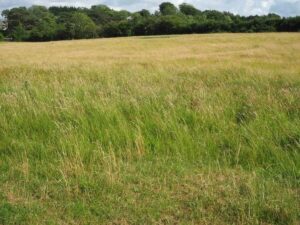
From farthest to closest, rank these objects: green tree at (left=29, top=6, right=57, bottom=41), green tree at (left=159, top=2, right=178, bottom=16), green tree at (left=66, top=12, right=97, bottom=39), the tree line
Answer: green tree at (left=159, top=2, right=178, bottom=16) → green tree at (left=66, top=12, right=97, bottom=39) → green tree at (left=29, top=6, right=57, bottom=41) → the tree line

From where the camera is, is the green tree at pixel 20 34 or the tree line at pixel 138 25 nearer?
the tree line at pixel 138 25

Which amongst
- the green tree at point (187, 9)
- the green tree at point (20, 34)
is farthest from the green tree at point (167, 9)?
the green tree at point (20, 34)

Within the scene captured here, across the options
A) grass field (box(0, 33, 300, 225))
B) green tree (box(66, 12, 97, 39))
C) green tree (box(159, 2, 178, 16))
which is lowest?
grass field (box(0, 33, 300, 225))

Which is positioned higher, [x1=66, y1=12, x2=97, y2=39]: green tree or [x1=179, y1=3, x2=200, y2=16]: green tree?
[x1=179, y1=3, x2=200, y2=16]: green tree

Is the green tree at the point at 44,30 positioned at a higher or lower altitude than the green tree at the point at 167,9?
lower

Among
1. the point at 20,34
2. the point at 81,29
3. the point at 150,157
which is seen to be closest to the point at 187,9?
the point at 81,29

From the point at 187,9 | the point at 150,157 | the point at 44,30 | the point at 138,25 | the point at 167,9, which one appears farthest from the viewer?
the point at 187,9

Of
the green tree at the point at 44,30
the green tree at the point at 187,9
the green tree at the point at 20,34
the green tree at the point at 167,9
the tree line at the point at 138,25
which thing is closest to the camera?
the tree line at the point at 138,25

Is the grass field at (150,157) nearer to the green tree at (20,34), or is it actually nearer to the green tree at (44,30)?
the green tree at (44,30)

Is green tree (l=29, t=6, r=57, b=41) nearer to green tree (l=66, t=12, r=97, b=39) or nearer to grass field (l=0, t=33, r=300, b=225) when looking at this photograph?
green tree (l=66, t=12, r=97, b=39)

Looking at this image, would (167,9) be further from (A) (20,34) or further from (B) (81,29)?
(A) (20,34)

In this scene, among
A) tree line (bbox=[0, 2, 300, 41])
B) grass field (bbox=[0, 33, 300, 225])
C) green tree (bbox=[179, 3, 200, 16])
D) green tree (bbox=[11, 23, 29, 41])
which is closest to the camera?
grass field (bbox=[0, 33, 300, 225])

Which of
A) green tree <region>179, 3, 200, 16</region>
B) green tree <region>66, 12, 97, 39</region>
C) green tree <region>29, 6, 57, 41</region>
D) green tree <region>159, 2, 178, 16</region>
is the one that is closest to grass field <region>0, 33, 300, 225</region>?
green tree <region>29, 6, 57, 41</region>

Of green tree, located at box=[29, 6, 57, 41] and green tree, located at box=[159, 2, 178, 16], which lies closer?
green tree, located at box=[29, 6, 57, 41]
